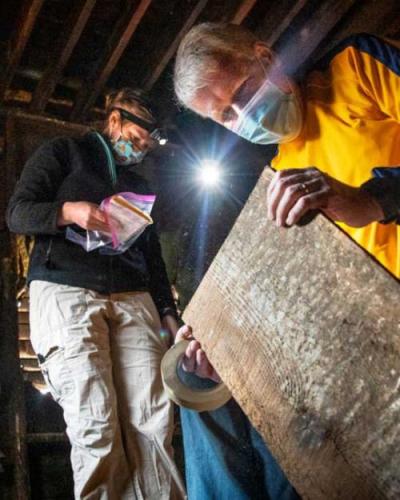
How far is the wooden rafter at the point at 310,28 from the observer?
335 centimetres

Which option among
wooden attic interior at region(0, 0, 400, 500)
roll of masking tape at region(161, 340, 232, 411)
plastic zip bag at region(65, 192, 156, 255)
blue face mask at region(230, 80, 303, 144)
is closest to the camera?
roll of masking tape at region(161, 340, 232, 411)

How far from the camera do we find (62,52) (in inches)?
149

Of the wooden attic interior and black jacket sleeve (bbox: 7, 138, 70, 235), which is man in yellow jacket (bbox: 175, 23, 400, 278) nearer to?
black jacket sleeve (bbox: 7, 138, 70, 235)

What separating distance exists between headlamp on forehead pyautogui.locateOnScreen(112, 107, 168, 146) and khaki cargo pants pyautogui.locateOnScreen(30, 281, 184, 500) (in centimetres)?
122

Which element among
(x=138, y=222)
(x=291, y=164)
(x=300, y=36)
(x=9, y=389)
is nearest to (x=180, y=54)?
(x=291, y=164)

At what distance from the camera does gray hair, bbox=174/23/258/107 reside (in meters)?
2.08

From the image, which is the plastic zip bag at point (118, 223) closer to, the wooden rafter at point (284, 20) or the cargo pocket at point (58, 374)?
the cargo pocket at point (58, 374)

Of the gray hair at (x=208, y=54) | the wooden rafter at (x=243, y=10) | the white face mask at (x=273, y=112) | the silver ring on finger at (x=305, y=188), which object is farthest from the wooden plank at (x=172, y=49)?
the silver ring on finger at (x=305, y=188)

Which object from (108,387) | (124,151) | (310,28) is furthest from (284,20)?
(108,387)

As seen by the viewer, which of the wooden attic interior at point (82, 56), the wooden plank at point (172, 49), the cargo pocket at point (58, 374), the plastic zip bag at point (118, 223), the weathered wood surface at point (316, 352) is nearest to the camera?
the weathered wood surface at point (316, 352)

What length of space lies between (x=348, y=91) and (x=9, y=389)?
3.07 m

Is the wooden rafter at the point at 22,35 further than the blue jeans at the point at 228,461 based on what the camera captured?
Yes

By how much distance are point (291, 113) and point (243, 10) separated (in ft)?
6.20

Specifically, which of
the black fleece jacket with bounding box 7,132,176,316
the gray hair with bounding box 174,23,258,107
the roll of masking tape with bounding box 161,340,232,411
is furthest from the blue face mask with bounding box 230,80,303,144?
the black fleece jacket with bounding box 7,132,176,316
